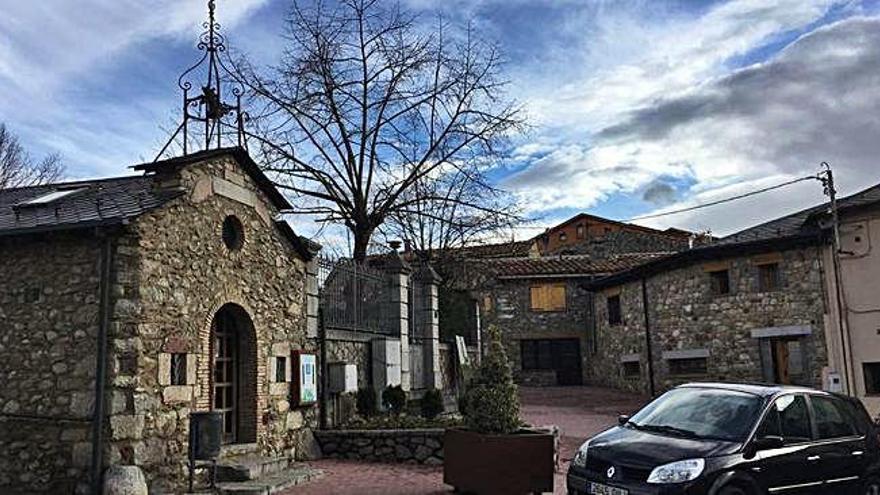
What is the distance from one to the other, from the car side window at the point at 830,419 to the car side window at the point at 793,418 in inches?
6.1

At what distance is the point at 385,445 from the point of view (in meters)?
11.7

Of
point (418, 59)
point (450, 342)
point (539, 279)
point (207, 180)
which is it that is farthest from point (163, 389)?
point (539, 279)

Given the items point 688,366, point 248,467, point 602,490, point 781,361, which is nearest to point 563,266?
point 688,366

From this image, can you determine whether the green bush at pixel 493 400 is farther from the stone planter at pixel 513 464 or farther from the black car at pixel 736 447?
the black car at pixel 736 447

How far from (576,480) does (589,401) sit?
1659cm

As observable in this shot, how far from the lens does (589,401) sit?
2305cm

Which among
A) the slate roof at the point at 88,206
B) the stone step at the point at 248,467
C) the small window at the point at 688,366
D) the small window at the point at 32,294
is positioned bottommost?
the stone step at the point at 248,467

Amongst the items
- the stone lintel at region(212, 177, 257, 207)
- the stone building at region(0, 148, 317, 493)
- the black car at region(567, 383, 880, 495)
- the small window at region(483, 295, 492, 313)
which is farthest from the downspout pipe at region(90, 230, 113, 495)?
the small window at region(483, 295, 492, 313)

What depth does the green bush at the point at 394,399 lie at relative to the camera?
1392 cm

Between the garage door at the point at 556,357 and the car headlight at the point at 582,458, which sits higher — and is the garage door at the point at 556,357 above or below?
above

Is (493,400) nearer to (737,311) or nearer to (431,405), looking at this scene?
(431,405)

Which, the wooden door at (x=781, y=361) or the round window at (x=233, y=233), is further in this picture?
the wooden door at (x=781, y=361)

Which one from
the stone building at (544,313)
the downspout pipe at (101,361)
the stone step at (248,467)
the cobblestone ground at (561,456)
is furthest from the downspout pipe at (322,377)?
the stone building at (544,313)

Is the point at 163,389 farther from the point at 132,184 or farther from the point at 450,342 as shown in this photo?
the point at 450,342
